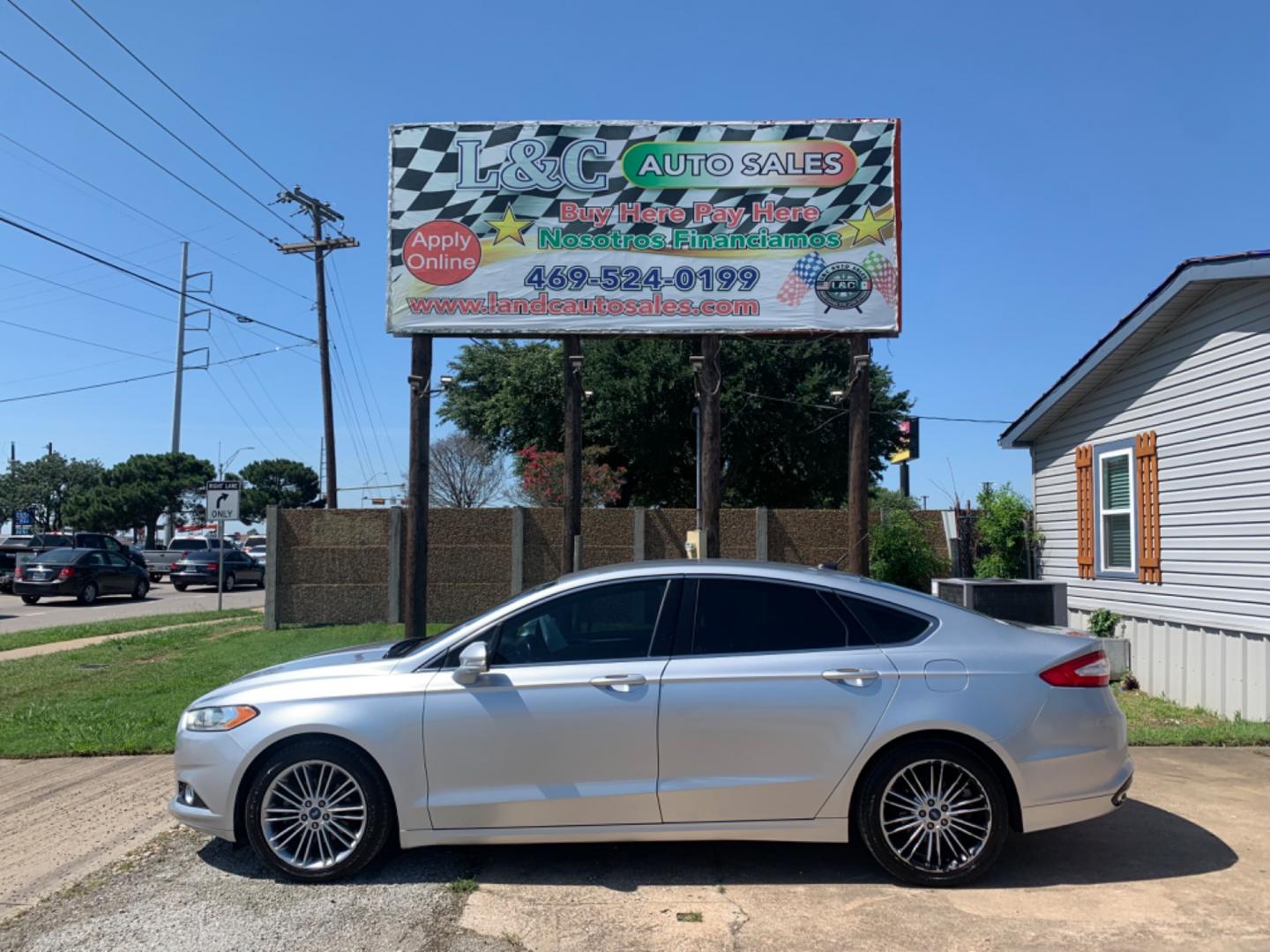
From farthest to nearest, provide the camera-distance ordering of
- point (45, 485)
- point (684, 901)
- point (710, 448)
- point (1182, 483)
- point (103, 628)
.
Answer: point (45, 485), point (103, 628), point (710, 448), point (1182, 483), point (684, 901)

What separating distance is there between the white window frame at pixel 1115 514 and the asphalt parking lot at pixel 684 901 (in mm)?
5214

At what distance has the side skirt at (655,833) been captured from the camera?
15.9 feet

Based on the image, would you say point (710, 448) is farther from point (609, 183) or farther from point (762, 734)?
point (762, 734)

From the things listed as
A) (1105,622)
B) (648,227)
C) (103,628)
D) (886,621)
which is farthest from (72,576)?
(886,621)

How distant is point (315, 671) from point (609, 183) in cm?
776

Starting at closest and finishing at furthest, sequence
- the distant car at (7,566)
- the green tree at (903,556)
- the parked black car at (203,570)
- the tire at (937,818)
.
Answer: the tire at (937,818)
the green tree at (903,556)
the distant car at (7,566)
the parked black car at (203,570)

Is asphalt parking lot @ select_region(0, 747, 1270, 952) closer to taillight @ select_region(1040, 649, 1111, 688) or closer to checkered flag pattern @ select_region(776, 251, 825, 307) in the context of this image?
taillight @ select_region(1040, 649, 1111, 688)

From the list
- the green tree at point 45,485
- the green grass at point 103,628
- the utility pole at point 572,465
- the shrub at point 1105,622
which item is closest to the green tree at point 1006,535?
the shrub at point 1105,622

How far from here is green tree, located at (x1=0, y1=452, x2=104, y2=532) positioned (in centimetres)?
6719

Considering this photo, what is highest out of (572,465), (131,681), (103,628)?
(572,465)

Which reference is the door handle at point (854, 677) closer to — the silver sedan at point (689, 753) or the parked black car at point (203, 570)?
the silver sedan at point (689, 753)

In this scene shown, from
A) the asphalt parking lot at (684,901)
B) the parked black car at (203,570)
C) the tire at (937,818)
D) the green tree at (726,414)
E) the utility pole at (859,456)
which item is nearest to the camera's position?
the asphalt parking lot at (684,901)

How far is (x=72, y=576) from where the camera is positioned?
25266 mm

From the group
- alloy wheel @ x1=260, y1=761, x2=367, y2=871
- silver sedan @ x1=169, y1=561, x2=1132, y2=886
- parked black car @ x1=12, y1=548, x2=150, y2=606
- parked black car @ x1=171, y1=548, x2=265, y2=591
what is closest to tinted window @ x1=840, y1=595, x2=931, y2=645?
silver sedan @ x1=169, y1=561, x2=1132, y2=886
